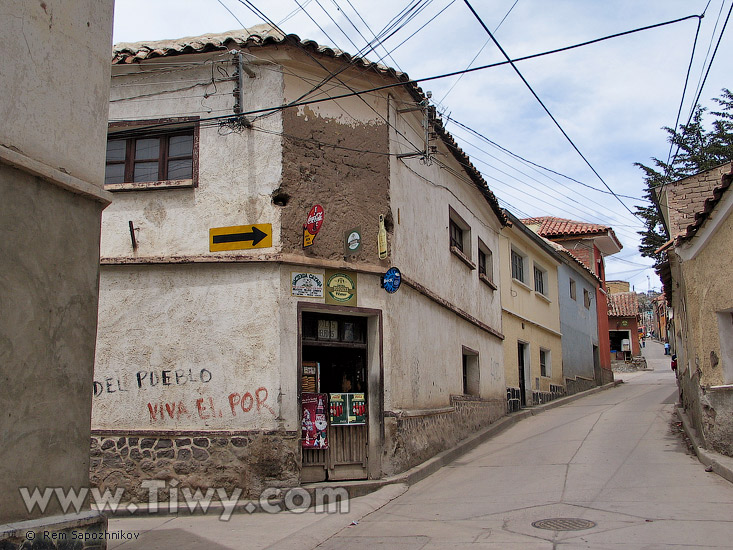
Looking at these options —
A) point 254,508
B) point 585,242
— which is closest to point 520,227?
point 585,242

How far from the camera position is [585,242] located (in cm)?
2825

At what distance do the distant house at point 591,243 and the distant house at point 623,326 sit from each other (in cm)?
1377

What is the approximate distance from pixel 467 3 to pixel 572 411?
1281cm

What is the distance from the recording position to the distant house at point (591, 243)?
90.7 feet

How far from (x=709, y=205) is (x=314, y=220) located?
18.2 feet

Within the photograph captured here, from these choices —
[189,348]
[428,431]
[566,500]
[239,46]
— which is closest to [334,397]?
[189,348]

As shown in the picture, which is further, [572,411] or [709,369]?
[572,411]

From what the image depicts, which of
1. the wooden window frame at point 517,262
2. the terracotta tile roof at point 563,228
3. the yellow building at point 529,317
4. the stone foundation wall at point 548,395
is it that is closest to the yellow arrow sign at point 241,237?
the yellow building at point 529,317

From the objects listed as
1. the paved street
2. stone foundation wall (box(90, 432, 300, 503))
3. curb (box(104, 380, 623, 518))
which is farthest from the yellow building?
stone foundation wall (box(90, 432, 300, 503))

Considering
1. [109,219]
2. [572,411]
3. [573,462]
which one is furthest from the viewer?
[572,411]

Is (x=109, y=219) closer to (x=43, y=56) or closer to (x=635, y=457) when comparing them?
(x=43, y=56)

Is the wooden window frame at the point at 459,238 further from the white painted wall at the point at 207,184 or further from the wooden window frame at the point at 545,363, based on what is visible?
the wooden window frame at the point at 545,363

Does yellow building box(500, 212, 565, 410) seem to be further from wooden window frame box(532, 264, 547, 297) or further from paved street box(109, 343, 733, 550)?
paved street box(109, 343, 733, 550)

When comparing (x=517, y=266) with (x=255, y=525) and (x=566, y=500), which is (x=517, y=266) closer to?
(x=566, y=500)
